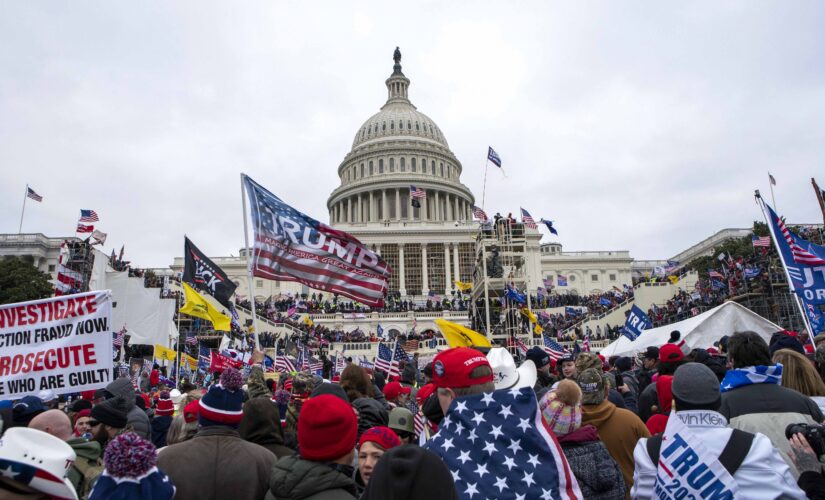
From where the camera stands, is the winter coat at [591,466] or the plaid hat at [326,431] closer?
the plaid hat at [326,431]

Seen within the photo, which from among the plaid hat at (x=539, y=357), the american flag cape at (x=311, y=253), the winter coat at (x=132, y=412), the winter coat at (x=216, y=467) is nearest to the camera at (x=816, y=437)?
the winter coat at (x=216, y=467)

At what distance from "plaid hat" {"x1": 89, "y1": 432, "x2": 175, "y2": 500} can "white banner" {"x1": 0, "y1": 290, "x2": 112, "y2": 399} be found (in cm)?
479

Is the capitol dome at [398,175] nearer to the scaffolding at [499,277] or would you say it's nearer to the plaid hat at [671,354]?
the scaffolding at [499,277]

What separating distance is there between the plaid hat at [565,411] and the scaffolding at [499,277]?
1097 inches

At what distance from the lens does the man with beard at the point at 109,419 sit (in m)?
5.25

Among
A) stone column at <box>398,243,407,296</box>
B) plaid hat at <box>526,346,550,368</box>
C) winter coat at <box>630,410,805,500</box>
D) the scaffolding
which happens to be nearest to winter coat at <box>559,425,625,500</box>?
winter coat at <box>630,410,805,500</box>

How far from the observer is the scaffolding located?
32.5 meters

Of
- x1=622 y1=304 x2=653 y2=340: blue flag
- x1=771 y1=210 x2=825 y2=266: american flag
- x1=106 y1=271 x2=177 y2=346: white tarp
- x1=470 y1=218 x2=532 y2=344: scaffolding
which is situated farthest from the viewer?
x1=470 y1=218 x2=532 y2=344: scaffolding

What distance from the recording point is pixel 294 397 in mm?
6781

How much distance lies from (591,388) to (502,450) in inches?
69.1

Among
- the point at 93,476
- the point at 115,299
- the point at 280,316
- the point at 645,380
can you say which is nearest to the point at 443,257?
the point at 280,316

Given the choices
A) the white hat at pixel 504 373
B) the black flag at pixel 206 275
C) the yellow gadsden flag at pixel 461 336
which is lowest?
the white hat at pixel 504 373

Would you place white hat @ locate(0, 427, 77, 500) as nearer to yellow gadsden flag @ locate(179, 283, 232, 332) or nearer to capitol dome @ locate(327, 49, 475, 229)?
yellow gadsden flag @ locate(179, 283, 232, 332)

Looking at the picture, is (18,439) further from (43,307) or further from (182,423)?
(43,307)
